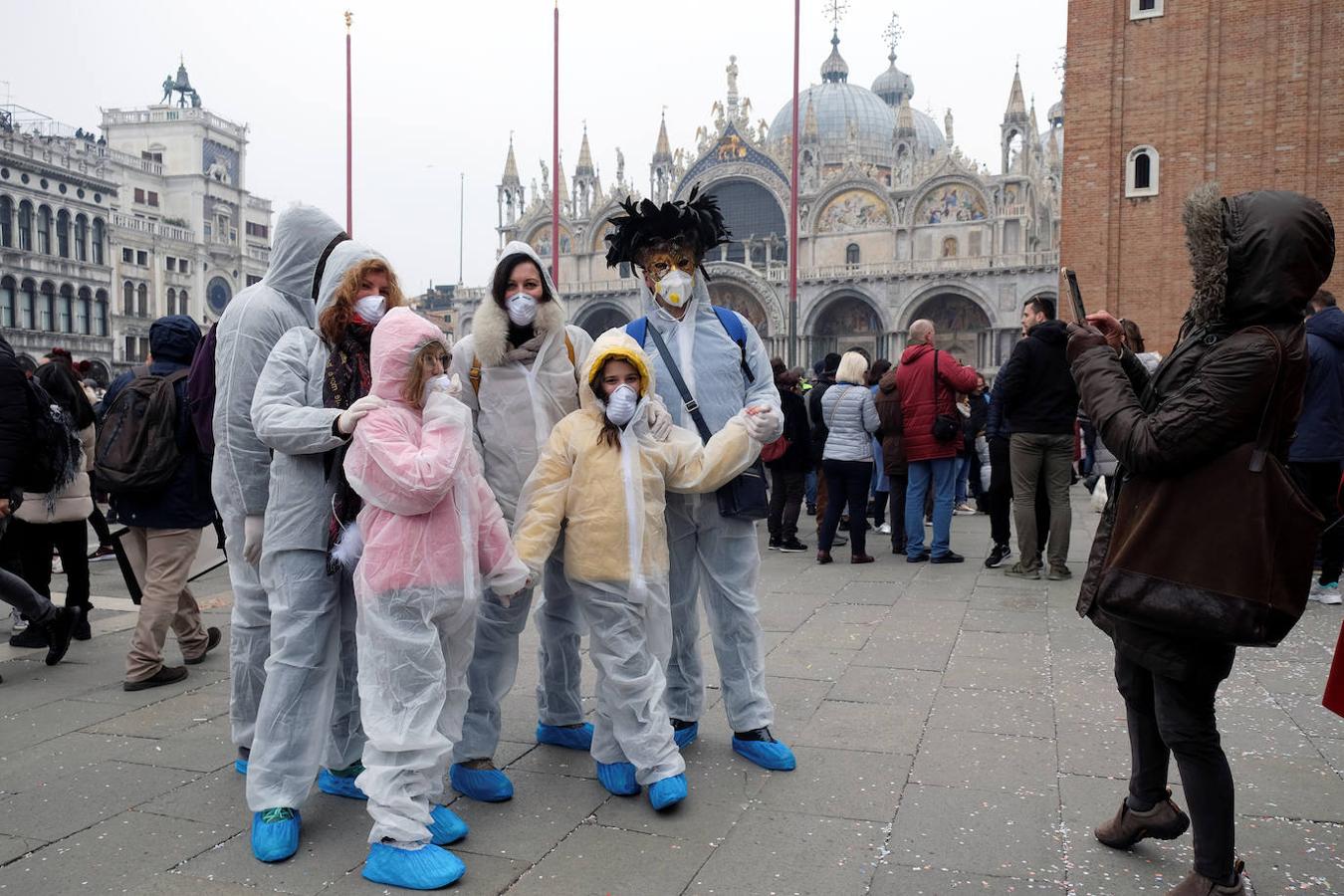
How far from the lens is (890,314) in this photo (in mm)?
43531

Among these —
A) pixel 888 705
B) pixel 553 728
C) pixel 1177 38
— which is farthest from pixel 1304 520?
pixel 1177 38

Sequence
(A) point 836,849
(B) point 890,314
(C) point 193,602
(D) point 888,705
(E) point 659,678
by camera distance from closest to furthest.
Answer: (A) point 836,849 → (E) point 659,678 → (D) point 888,705 → (C) point 193,602 → (B) point 890,314

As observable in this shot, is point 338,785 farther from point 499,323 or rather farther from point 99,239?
point 99,239

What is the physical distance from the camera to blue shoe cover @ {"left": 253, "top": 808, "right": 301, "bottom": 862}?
120 inches

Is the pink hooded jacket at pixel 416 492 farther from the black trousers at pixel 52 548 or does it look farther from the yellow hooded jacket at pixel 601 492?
the black trousers at pixel 52 548

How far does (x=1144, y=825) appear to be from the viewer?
301 cm

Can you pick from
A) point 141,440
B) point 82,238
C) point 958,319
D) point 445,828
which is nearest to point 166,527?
point 141,440

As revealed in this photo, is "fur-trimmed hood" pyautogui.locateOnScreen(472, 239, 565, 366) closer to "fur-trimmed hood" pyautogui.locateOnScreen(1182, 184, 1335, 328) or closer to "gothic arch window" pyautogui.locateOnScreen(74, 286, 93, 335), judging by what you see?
"fur-trimmed hood" pyautogui.locateOnScreen(1182, 184, 1335, 328)

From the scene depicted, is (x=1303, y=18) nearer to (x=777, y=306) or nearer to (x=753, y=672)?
(x=753, y=672)

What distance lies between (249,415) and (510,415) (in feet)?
2.96

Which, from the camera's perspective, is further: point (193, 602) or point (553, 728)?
point (193, 602)

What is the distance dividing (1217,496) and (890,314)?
138 ft

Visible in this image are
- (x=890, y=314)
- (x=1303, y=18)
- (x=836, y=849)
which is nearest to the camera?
(x=836, y=849)

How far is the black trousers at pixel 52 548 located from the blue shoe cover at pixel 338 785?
3388 mm
